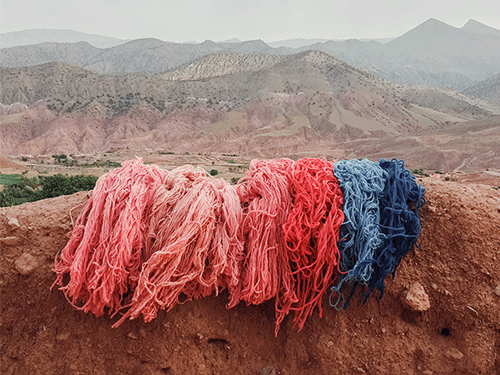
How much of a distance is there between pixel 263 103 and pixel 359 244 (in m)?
37.3

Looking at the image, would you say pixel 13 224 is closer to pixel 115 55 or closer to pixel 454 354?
pixel 454 354

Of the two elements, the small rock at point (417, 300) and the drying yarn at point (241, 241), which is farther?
the small rock at point (417, 300)

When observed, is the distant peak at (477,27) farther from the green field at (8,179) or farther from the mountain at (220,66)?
the green field at (8,179)

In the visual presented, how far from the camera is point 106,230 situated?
6.97 ft

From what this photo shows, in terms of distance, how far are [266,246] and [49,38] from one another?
676 feet

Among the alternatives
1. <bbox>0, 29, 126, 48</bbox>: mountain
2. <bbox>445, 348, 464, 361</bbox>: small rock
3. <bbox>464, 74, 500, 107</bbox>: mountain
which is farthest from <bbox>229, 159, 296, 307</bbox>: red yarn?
<bbox>0, 29, 126, 48</bbox>: mountain

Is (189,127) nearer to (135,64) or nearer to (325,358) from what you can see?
(325,358)

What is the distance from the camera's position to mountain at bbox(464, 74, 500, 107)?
54.8 meters

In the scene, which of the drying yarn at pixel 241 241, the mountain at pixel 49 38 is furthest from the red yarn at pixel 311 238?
the mountain at pixel 49 38

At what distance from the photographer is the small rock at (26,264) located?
96.8 inches

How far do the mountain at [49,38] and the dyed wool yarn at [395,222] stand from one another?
589 ft

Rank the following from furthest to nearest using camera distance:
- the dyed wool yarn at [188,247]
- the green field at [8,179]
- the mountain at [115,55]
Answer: the mountain at [115,55] < the green field at [8,179] < the dyed wool yarn at [188,247]

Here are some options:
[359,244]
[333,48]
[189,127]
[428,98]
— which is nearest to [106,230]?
[359,244]

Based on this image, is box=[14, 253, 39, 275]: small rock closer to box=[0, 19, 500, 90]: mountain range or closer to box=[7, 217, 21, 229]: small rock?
box=[7, 217, 21, 229]: small rock
